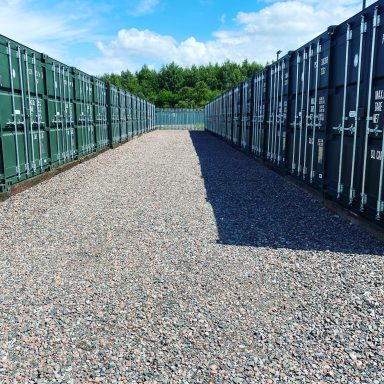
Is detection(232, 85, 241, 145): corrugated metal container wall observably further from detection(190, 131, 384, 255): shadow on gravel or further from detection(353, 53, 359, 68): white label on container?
detection(353, 53, 359, 68): white label on container

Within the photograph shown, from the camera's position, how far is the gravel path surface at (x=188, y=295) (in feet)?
9.84

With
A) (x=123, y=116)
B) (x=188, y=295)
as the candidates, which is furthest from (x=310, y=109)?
(x=123, y=116)

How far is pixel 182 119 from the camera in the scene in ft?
177

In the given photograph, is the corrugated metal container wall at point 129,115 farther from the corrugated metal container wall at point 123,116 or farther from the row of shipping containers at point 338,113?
the row of shipping containers at point 338,113

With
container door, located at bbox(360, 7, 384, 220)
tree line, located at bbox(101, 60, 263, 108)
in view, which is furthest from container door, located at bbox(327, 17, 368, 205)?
tree line, located at bbox(101, 60, 263, 108)

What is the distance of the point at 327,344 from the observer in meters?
3.25

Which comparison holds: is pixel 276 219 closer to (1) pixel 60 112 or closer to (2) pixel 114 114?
(1) pixel 60 112

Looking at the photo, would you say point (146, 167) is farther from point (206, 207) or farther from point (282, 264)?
point (282, 264)

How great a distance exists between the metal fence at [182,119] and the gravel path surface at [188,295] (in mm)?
46536

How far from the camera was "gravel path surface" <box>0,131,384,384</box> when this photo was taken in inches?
118

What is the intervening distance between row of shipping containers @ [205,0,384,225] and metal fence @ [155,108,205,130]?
137ft

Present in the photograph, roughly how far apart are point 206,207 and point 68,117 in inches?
290

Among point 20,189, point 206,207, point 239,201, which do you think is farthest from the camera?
point 20,189

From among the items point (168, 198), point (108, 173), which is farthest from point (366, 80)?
point (108, 173)
